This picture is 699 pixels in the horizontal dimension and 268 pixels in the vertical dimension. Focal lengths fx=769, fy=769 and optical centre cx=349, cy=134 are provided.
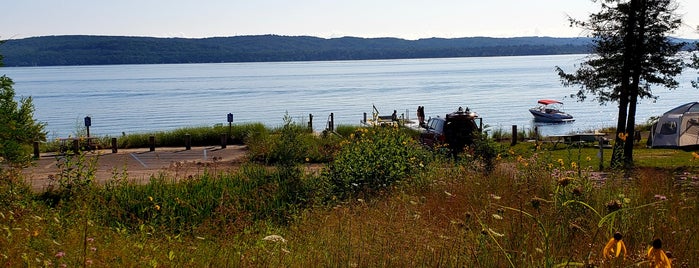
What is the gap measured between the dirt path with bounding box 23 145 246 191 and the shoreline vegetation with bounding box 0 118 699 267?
28.0 ft

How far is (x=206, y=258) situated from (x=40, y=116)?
87401 mm

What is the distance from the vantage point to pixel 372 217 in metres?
7.78

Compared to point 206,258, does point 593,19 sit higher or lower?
higher

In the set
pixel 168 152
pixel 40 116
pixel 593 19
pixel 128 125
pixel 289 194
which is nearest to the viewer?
pixel 289 194

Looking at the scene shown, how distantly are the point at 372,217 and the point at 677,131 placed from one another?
87.6 feet

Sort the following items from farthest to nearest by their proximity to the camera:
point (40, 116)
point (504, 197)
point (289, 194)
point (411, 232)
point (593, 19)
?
point (40, 116) → point (593, 19) → point (289, 194) → point (504, 197) → point (411, 232)

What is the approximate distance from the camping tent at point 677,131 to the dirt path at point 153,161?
16971mm

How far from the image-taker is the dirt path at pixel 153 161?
23647mm

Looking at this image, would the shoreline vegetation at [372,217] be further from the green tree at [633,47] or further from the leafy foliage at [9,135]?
the green tree at [633,47]

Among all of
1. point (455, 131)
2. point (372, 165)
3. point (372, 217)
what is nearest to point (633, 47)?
point (455, 131)

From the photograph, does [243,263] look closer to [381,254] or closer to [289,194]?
[381,254]

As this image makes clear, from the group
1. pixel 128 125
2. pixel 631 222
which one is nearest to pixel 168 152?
pixel 631 222

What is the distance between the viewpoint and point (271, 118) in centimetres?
7919

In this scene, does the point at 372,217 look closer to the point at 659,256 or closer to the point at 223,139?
the point at 659,256
